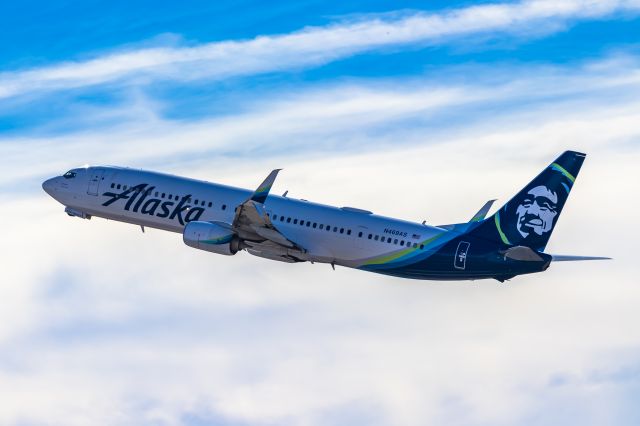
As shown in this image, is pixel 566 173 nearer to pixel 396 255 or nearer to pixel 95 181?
pixel 396 255

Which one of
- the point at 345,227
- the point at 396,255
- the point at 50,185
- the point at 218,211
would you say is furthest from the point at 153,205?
the point at 396,255

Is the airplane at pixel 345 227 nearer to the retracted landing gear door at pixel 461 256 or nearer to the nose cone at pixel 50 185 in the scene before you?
the retracted landing gear door at pixel 461 256

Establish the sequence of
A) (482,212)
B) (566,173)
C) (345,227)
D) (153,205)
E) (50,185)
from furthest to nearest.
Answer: (50,185)
(153,205)
(482,212)
(345,227)
(566,173)

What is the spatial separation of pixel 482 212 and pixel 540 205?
244 inches

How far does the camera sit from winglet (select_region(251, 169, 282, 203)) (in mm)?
69062

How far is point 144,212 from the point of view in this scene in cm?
7769

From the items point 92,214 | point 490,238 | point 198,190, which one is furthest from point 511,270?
point 92,214

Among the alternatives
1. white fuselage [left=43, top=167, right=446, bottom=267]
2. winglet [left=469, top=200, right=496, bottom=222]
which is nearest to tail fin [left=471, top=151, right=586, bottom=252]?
winglet [left=469, top=200, right=496, bottom=222]

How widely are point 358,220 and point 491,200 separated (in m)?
9.06

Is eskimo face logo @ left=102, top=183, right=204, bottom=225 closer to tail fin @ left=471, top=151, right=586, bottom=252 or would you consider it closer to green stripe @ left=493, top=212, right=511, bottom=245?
green stripe @ left=493, top=212, right=511, bottom=245

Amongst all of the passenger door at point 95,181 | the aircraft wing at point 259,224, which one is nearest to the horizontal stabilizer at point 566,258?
the aircraft wing at point 259,224

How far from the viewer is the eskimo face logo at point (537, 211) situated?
223 ft

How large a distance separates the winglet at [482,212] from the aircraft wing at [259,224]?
36.8ft

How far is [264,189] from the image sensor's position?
6956 centimetres
